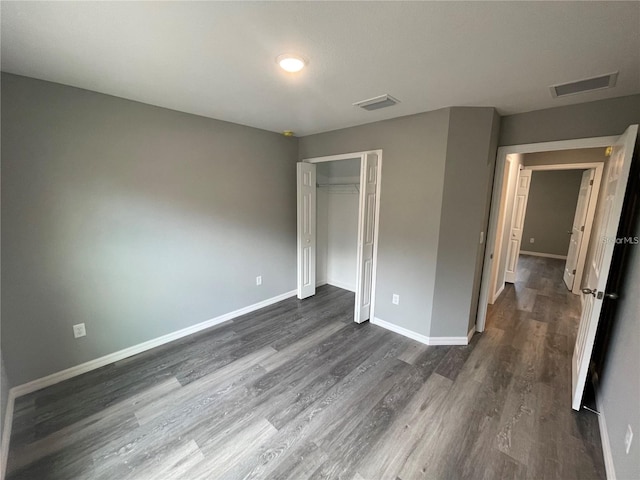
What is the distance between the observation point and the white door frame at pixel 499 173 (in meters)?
2.12

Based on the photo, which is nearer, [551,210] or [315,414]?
[315,414]

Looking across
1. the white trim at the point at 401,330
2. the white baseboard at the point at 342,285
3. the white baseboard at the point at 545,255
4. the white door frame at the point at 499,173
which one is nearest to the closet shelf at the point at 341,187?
the white baseboard at the point at 342,285

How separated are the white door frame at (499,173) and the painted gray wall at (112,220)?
8.79 feet

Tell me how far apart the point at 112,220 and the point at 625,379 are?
12.6 ft

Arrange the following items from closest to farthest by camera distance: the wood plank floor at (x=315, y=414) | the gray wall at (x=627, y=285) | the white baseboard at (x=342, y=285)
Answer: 1. the gray wall at (x=627, y=285)
2. the wood plank floor at (x=315, y=414)
3. the white baseboard at (x=342, y=285)

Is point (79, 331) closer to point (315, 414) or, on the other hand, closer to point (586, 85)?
point (315, 414)

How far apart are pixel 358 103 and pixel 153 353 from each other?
10.1ft

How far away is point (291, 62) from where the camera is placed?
157 cm

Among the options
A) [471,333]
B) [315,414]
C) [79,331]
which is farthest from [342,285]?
[79,331]

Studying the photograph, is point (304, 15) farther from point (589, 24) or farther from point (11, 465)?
point (11, 465)

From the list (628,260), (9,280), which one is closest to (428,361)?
(628,260)

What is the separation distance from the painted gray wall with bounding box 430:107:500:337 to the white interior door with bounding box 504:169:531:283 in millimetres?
2471

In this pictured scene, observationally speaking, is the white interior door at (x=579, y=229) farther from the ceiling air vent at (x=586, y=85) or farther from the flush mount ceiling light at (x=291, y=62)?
the flush mount ceiling light at (x=291, y=62)

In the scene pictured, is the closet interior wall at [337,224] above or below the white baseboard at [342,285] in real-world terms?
above
